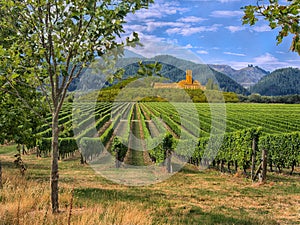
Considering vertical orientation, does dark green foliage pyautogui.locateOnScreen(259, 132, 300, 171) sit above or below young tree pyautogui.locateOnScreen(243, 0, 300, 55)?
below

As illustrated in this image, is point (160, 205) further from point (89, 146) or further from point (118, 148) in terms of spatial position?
point (89, 146)

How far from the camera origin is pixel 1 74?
202 inches

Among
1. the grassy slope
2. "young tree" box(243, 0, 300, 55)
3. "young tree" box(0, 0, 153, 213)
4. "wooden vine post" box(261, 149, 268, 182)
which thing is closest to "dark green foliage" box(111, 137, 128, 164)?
the grassy slope

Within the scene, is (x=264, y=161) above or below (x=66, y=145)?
above

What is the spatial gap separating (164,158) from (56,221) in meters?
18.6

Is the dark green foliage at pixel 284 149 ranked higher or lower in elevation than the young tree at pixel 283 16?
lower

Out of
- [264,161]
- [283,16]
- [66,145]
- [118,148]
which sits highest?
[283,16]

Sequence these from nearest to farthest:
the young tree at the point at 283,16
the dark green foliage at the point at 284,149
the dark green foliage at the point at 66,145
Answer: the young tree at the point at 283,16
the dark green foliage at the point at 284,149
the dark green foliage at the point at 66,145

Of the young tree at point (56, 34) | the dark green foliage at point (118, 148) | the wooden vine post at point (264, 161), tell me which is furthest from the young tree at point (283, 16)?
the dark green foliage at point (118, 148)

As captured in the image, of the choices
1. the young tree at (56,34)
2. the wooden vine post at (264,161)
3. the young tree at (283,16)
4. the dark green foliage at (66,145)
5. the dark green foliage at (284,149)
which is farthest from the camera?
the dark green foliage at (66,145)

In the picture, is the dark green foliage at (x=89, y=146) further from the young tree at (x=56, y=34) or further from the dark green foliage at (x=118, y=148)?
the young tree at (x=56, y=34)

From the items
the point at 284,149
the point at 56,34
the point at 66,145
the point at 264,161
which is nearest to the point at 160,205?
the point at 56,34

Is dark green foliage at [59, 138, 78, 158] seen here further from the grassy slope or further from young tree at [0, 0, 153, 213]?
young tree at [0, 0, 153, 213]

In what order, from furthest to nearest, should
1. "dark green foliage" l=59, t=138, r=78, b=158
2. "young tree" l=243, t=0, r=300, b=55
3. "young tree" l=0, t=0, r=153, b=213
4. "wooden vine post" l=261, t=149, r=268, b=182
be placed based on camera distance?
1. "dark green foliage" l=59, t=138, r=78, b=158
2. "wooden vine post" l=261, t=149, r=268, b=182
3. "young tree" l=0, t=0, r=153, b=213
4. "young tree" l=243, t=0, r=300, b=55
